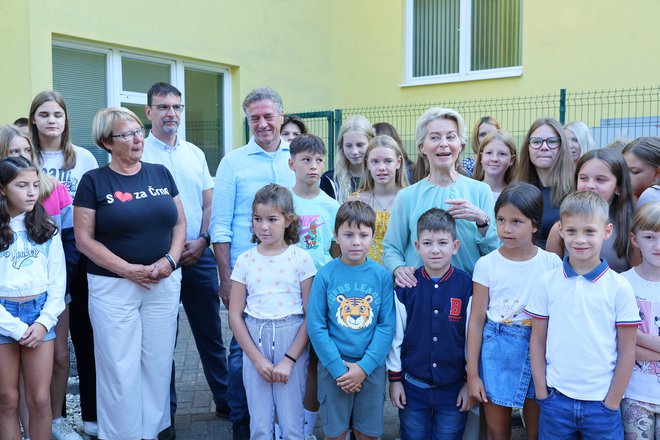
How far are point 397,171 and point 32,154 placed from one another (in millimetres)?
2357

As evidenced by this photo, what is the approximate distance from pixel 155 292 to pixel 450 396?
1830 mm

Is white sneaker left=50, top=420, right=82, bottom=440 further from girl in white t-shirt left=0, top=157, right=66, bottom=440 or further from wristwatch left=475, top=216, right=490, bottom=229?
wristwatch left=475, top=216, right=490, bottom=229

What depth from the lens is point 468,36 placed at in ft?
35.9

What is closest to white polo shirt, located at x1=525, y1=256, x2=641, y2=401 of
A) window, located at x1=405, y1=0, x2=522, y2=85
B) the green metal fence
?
the green metal fence

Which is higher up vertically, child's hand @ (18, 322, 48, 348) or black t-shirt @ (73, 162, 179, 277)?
black t-shirt @ (73, 162, 179, 277)

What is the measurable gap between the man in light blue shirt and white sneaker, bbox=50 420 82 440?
61 cm

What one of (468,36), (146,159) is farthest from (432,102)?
(146,159)

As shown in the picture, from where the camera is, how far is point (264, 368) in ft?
10.4

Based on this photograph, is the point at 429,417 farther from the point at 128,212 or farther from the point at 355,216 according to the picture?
the point at 128,212

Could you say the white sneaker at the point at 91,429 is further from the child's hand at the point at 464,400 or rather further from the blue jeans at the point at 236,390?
the child's hand at the point at 464,400

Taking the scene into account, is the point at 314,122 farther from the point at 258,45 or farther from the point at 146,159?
the point at 146,159

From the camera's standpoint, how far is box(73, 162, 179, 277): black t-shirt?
334 cm

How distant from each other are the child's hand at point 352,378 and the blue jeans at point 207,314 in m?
1.46

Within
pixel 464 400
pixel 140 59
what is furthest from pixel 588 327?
pixel 140 59
